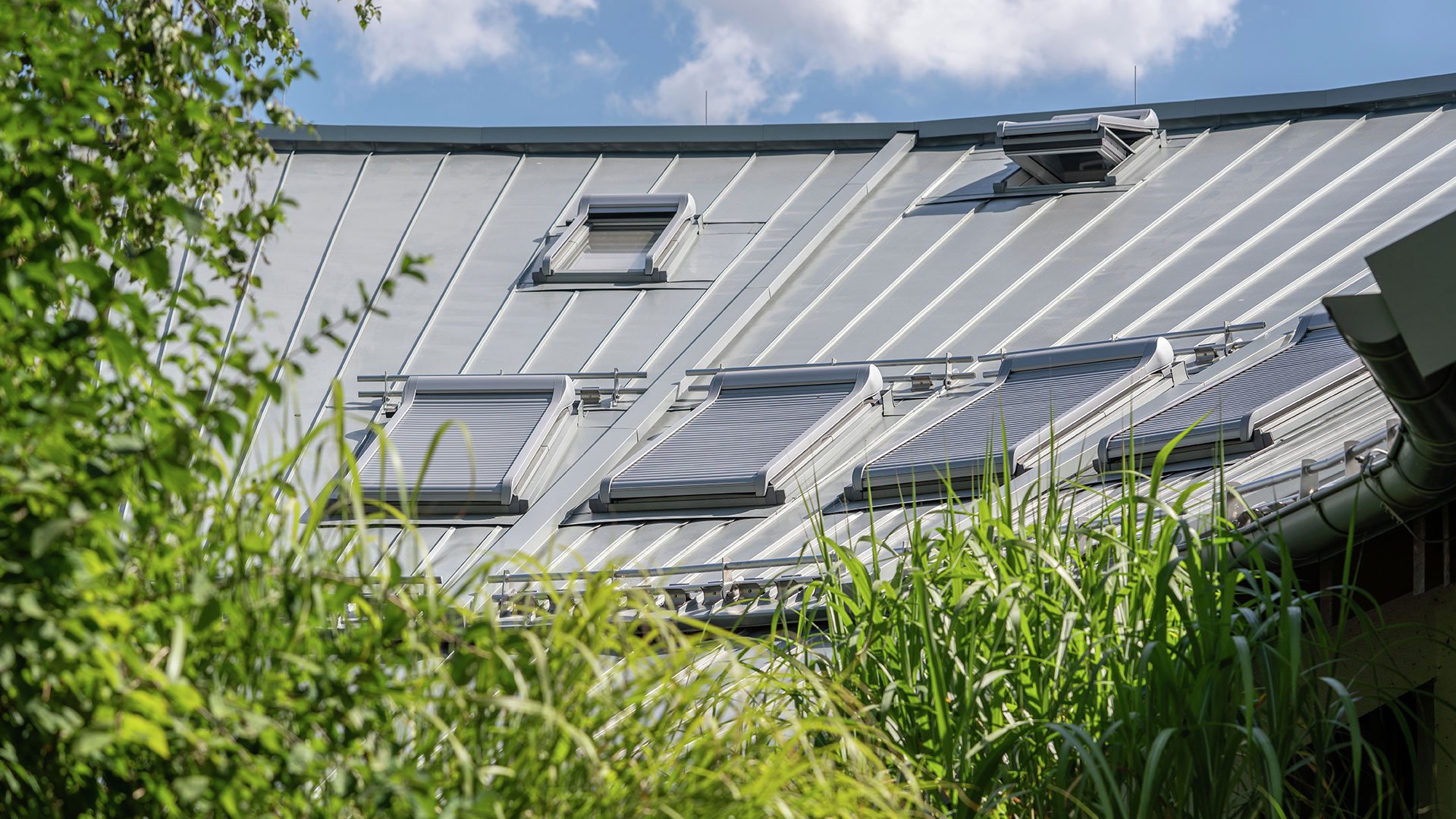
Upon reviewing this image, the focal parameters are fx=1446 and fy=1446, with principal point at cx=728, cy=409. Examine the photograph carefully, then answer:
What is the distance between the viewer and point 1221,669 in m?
3.69

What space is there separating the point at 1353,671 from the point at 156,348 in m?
11.1

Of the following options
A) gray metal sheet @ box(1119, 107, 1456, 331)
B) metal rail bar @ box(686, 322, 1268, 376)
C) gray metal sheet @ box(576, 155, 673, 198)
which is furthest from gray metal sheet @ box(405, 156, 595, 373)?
gray metal sheet @ box(1119, 107, 1456, 331)

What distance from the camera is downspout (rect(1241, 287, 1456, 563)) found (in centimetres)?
327

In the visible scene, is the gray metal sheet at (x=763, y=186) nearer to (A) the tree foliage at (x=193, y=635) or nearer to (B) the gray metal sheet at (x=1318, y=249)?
(B) the gray metal sheet at (x=1318, y=249)

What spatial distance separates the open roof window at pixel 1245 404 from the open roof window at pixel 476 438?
13.4 ft

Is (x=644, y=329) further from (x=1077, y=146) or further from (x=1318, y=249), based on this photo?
(x=1318, y=249)

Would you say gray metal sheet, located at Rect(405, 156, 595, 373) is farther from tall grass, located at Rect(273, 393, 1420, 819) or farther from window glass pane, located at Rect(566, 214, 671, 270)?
tall grass, located at Rect(273, 393, 1420, 819)

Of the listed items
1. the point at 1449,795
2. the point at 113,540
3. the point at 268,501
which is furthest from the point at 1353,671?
the point at 113,540

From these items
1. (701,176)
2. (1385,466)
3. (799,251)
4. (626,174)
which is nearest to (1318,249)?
(799,251)

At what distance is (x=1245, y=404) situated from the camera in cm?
865

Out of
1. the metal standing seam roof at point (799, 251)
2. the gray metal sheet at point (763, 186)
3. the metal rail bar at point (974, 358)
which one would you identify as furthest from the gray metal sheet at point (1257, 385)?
the gray metal sheet at point (763, 186)

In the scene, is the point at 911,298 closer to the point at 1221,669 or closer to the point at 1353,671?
the point at 1353,671

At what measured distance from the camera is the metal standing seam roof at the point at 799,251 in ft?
35.3

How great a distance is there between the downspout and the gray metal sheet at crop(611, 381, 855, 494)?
5.08m
